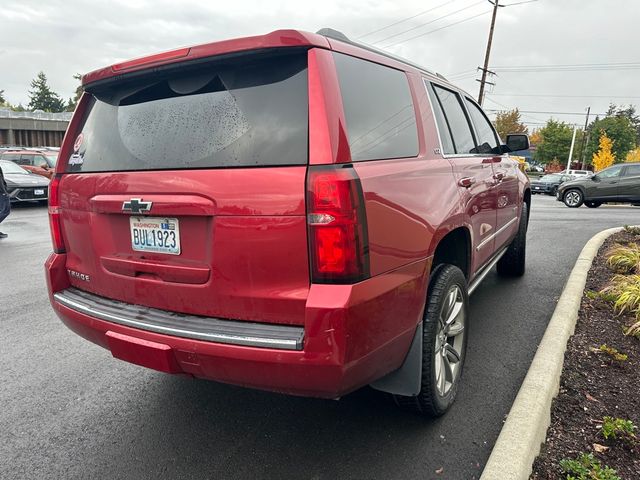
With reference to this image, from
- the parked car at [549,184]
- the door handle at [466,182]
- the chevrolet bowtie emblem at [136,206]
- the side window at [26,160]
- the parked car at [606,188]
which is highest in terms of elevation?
the door handle at [466,182]

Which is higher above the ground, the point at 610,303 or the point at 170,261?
the point at 170,261

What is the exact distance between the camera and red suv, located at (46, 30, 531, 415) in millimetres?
1870

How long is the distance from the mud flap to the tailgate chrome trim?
2.06 feet

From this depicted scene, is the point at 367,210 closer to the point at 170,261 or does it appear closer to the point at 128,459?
the point at 170,261

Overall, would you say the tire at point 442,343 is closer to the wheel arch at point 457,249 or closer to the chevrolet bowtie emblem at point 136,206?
the wheel arch at point 457,249

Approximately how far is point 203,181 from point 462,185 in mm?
1670

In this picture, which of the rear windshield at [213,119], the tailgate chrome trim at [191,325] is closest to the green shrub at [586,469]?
the tailgate chrome trim at [191,325]

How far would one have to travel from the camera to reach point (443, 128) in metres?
3.07

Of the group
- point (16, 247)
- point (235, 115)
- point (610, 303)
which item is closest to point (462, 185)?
point (235, 115)

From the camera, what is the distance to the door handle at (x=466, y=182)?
2.93 meters

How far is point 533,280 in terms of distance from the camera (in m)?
5.54

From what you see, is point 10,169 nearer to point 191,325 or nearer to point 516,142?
point 516,142

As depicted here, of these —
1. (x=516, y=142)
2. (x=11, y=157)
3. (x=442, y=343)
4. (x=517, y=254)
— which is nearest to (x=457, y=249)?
(x=442, y=343)

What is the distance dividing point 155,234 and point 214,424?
3.86ft
